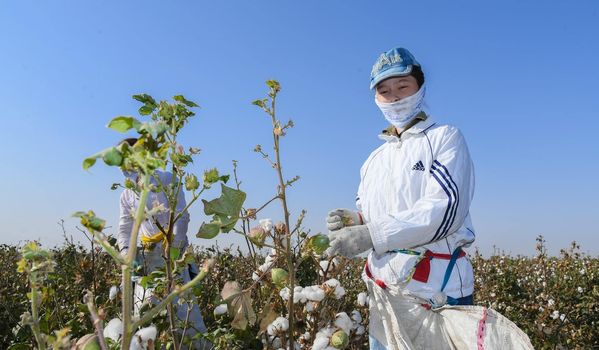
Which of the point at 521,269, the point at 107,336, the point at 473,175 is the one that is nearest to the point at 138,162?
the point at 107,336

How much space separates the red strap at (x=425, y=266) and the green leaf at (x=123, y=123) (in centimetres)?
145

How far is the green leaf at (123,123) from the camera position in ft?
2.33

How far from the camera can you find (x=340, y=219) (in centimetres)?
205

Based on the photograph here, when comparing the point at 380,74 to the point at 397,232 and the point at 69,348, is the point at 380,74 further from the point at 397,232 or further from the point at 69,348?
the point at 69,348

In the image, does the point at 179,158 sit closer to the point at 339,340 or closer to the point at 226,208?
the point at 226,208

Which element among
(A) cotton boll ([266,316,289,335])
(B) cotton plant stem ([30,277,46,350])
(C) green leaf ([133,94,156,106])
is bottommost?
(A) cotton boll ([266,316,289,335])

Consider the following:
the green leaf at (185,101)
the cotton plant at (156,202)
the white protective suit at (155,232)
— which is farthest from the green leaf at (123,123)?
the white protective suit at (155,232)

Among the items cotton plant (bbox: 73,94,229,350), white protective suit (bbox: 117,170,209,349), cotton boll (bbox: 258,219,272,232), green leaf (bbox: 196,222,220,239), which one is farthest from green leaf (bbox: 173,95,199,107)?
white protective suit (bbox: 117,170,209,349)

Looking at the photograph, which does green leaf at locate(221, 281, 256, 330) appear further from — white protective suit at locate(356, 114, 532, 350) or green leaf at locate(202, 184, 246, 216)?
white protective suit at locate(356, 114, 532, 350)

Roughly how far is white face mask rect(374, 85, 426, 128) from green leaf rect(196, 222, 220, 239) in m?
1.12

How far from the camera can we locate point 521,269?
321 inches

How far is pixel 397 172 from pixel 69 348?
141 centimetres

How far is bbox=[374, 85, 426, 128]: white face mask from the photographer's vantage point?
224 cm

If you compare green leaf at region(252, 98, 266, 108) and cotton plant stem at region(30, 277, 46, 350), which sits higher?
green leaf at region(252, 98, 266, 108)
